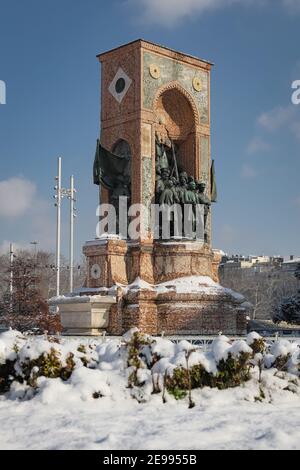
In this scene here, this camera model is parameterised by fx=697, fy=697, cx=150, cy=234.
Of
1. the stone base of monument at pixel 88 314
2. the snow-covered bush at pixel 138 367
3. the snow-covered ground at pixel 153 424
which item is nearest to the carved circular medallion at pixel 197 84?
the stone base of monument at pixel 88 314

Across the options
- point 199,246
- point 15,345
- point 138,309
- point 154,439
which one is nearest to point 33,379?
point 15,345

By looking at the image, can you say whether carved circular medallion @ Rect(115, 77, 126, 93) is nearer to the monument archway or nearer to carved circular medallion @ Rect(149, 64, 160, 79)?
carved circular medallion @ Rect(149, 64, 160, 79)

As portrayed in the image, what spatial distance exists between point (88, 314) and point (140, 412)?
16515 mm

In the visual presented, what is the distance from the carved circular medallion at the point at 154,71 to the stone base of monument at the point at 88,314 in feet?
30.2

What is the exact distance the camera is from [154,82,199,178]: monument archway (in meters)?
29.4

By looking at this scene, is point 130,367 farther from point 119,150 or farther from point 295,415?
point 119,150

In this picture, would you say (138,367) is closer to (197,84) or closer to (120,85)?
(120,85)

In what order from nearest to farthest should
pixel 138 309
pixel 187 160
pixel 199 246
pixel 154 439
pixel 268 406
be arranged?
pixel 154 439
pixel 268 406
pixel 138 309
pixel 199 246
pixel 187 160

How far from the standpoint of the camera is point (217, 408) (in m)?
9.41

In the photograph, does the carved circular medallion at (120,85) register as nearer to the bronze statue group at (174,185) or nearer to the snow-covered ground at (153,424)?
the bronze statue group at (174,185)

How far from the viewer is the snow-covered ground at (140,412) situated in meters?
7.55

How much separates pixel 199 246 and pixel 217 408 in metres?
18.2

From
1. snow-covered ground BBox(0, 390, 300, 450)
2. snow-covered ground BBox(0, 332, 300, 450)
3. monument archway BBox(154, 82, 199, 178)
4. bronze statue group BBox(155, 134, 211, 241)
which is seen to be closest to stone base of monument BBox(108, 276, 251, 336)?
bronze statue group BBox(155, 134, 211, 241)

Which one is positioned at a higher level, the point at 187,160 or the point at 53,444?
the point at 187,160
